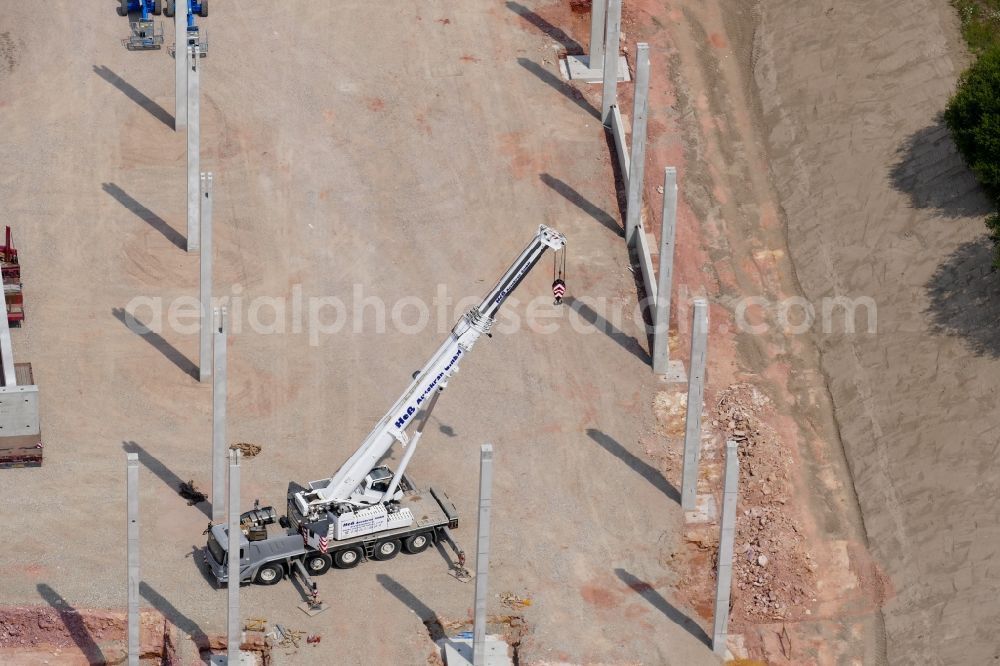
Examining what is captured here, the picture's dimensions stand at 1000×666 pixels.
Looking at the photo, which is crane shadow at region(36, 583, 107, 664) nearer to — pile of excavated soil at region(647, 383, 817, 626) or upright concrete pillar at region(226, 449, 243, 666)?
upright concrete pillar at region(226, 449, 243, 666)

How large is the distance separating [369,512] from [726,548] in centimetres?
927

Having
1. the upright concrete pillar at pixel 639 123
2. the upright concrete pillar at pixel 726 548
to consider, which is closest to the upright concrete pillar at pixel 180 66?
the upright concrete pillar at pixel 639 123

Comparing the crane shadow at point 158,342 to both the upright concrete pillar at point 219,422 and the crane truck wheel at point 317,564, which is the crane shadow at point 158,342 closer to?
the upright concrete pillar at point 219,422

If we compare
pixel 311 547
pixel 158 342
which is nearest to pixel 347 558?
pixel 311 547

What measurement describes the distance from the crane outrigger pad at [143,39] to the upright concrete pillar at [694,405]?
23.6 m

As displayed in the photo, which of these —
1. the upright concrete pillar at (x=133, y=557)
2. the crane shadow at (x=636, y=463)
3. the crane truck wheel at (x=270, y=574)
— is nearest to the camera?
the upright concrete pillar at (x=133, y=557)

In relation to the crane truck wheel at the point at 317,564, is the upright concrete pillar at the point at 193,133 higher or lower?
higher

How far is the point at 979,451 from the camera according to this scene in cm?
6341

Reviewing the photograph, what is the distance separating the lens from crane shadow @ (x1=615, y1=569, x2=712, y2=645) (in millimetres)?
59594

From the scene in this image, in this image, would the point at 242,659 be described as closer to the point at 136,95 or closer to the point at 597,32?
the point at 136,95

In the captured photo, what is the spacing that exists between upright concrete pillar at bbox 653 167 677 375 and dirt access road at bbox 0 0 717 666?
89cm

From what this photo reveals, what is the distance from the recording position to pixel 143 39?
76.6 metres

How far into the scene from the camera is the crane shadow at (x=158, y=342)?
66.5 meters

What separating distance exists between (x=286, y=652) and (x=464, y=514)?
6.97 m
